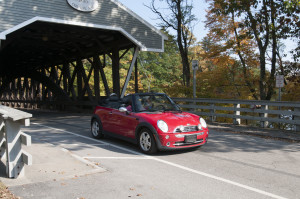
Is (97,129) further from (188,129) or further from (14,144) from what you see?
(14,144)

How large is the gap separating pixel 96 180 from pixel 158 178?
1.06 metres

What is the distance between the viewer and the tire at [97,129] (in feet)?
29.0

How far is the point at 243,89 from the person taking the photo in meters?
22.4

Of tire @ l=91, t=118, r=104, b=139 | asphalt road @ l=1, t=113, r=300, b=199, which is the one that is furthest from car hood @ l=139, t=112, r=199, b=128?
tire @ l=91, t=118, r=104, b=139

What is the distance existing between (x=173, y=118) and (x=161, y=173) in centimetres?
190

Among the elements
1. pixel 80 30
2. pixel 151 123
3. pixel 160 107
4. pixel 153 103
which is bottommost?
pixel 151 123

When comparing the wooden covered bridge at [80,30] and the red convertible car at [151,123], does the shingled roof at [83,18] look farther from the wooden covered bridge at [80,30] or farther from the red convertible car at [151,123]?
the red convertible car at [151,123]

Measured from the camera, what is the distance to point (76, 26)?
16578mm

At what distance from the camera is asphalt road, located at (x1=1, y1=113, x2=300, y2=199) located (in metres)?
4.36

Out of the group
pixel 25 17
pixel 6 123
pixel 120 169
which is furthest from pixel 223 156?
pixel 25 17

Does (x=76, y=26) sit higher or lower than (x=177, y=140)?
higher

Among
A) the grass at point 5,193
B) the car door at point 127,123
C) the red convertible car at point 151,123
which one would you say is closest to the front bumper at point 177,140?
the red convertible car at point 151,123

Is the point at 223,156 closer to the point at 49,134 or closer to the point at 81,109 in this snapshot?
the point at 49,134

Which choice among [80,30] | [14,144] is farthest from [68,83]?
[14,144]
